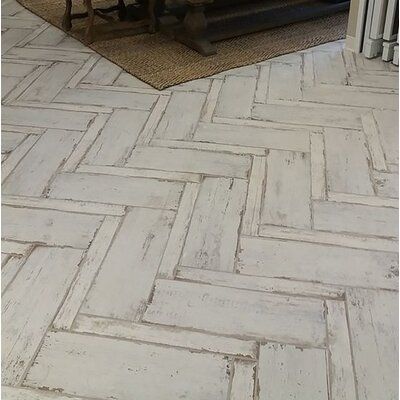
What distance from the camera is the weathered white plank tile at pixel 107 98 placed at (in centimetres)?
248

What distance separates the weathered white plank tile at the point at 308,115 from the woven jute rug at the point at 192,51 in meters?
0.43

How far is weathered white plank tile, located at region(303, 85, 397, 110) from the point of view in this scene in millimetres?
2506

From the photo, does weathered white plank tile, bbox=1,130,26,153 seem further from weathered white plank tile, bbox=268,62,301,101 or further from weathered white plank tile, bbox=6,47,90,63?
weathered white plank tile, bbox=268,62,301,101

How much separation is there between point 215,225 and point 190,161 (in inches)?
15.4

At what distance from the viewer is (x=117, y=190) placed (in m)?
1.91

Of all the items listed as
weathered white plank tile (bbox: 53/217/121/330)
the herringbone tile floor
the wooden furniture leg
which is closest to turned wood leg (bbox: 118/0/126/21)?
the wooden furniture leg

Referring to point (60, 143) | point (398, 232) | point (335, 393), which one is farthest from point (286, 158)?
point (335, 393)

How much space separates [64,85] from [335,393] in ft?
6.03

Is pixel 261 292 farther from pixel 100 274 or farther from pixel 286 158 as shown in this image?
pixel 286 158

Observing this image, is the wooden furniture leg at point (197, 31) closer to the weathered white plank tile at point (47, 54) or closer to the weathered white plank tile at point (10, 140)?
the weathered white plank tile at point (47, 54)

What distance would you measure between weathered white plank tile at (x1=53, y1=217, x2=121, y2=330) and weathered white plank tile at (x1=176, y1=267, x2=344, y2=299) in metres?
0.21

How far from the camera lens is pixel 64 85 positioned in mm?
2658

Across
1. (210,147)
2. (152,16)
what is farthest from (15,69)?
(210,147)

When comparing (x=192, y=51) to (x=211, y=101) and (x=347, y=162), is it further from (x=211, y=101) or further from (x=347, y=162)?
(x=347, y=162)
